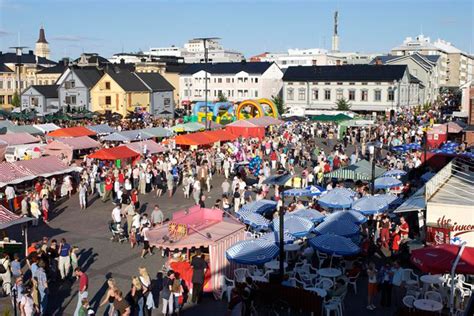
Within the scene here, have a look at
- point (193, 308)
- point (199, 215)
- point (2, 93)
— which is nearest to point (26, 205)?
point (199, 215)

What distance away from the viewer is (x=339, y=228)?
15.6 meters

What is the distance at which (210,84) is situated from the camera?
77812 millimetres

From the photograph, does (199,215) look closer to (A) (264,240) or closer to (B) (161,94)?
(A) (264,240)

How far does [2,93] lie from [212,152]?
62.3 metres

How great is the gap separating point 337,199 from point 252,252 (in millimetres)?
6406

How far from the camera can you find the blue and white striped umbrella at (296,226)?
621 inches

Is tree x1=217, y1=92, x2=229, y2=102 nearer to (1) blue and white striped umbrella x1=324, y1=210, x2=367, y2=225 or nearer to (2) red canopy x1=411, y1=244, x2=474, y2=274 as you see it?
(1) blue and white striped umbrella x1=324, y1=210, x2=367, y2=225

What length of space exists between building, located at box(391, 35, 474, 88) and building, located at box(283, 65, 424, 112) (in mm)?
60869

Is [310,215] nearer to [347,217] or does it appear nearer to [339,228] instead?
[347,217]

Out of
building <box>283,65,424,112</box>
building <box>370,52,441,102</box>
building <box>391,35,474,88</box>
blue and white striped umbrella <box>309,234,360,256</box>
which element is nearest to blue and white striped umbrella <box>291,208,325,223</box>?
blue and white striped umbrella <box>309,234,360,256</box>

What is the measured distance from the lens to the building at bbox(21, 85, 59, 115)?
6888 centimetres

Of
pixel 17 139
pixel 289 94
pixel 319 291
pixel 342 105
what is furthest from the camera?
pixel 289 94

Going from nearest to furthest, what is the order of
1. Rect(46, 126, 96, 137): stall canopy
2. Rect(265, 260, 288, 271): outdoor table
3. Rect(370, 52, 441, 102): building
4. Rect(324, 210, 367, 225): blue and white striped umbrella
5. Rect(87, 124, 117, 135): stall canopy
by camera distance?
Rect(265, 260, 288, 271): outdoor table < Rect(324, 210, 367, 225): blue and white striped umbrella < Rect(46, 126, 96, 137): stall canopy < Rect(87, 124, 117, 135): stall canopy < Rect(370, 52, 441, 102): building

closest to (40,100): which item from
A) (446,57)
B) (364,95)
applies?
(364,95)
